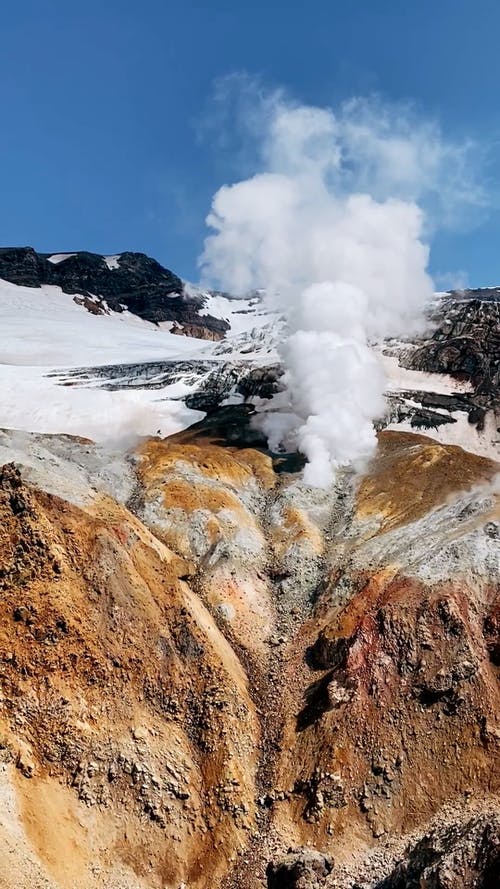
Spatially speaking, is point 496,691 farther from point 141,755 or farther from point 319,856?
point 141,755

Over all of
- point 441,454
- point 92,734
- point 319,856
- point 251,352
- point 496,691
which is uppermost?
point 251,352

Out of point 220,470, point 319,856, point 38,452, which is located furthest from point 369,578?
point 38,452

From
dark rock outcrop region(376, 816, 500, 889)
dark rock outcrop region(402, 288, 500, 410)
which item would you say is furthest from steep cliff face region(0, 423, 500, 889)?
dark rock outcrop region(402, 288, 500, 410)

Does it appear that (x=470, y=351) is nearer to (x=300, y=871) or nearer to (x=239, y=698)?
(x=239, y=698)

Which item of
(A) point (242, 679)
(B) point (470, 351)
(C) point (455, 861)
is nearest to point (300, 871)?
(C) point (455, 861)

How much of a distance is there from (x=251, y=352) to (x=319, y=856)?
123 m

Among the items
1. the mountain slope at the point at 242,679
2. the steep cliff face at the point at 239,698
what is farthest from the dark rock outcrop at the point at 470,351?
the steep cliff face at the point at 239,698

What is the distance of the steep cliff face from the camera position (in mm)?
28422

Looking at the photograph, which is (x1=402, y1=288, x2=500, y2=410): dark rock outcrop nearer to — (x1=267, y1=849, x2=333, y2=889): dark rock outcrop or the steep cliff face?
the steep cliff face

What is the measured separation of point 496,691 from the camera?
33781mm

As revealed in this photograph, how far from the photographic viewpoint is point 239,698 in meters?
36.0

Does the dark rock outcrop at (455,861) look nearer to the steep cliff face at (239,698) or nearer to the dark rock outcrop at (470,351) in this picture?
the steep cliff face at (239,698)

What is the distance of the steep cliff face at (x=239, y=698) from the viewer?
28.4 metres

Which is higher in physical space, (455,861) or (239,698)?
(455,861)
